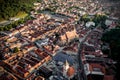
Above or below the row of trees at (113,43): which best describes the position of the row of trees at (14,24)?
above

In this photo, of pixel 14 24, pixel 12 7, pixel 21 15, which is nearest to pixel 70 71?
pixel 14 24

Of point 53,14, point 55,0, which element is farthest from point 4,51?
point 55,0

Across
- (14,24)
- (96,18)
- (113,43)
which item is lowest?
(96,18)

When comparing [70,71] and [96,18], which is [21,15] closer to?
[96,18]

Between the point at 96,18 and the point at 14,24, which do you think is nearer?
the point at 14,24

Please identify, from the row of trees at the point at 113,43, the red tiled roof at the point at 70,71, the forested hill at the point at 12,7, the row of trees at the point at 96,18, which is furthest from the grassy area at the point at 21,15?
the red tiled roof at the point at 70,71

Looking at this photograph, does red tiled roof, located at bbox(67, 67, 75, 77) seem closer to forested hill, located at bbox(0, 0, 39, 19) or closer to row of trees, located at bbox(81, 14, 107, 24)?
row of trees, located at bbox(81, 14, 107, 24)

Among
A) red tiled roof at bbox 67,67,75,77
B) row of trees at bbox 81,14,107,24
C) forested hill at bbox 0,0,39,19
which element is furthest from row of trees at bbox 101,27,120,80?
forested hill at bbox 0,0,39,19

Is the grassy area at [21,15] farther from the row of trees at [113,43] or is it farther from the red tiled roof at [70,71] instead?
the red tiled roof at [70,71]
